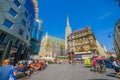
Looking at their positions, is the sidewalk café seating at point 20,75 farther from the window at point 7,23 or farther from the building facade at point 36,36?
the building facade at point 36,36

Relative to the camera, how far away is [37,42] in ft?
258

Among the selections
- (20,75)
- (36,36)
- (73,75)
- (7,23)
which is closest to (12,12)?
(7,23)

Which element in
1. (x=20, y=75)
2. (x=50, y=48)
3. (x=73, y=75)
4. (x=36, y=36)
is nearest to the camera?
(x=20, y=75)

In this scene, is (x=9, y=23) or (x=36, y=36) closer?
(x=9, y=23)

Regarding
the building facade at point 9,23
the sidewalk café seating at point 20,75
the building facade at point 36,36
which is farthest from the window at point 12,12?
the building facade at point 36,36

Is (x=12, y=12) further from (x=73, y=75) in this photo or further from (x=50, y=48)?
(x=50, y=48)

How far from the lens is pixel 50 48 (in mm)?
116562

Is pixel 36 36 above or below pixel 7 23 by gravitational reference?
above

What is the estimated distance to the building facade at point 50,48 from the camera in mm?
113706

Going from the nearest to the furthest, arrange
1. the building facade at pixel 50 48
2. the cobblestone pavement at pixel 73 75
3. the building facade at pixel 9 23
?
the cobblestone pavement at pixel 73 75 → the building facade at pixel 9 23 → the building facade at pixel 50 48

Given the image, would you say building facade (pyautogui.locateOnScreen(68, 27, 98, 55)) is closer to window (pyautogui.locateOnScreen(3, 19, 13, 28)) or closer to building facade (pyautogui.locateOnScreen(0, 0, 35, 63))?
building facade (pyautogui.locateOnScreen(0, 0, 35, 63))

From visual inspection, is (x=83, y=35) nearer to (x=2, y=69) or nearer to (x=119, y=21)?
(x=119, y=21)

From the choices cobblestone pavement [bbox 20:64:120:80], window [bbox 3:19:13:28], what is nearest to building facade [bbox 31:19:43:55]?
window [bbox 3:19:13:28]

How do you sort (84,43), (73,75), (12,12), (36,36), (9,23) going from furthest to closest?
(84,43)
(36,36)
(12,12)
(9,23)
(73,75)
